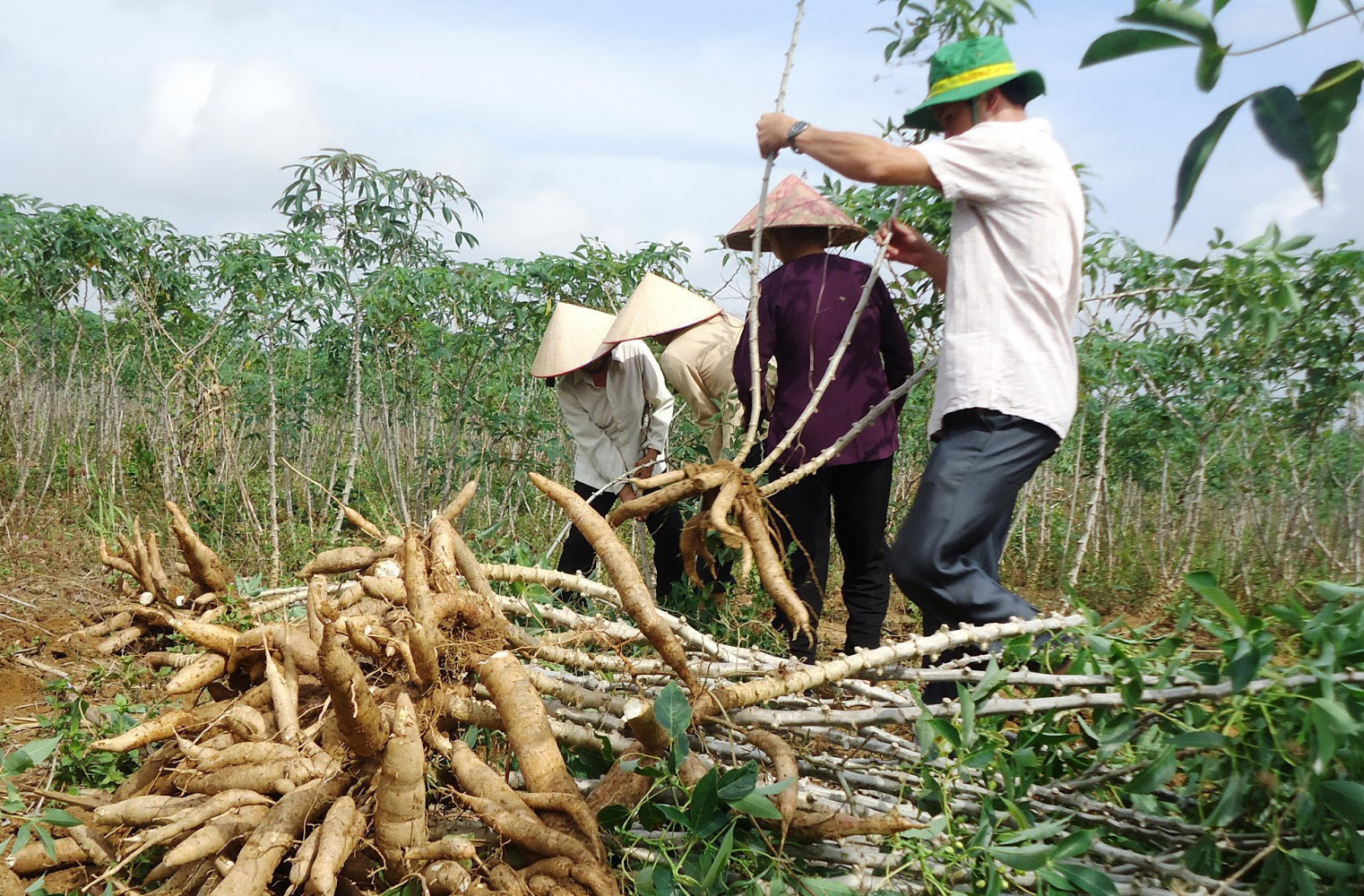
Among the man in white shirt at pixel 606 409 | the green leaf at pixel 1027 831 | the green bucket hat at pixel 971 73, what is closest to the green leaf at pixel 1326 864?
the green leaf at pixel 1027 831

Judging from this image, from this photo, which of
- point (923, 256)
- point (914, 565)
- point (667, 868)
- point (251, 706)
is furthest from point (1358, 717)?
point (251, 706)

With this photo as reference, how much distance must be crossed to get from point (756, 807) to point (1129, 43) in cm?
105

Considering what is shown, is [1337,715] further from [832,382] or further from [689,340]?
[689,340]

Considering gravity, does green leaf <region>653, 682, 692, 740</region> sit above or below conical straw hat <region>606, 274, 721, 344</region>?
below

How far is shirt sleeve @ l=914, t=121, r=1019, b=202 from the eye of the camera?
1946 mm

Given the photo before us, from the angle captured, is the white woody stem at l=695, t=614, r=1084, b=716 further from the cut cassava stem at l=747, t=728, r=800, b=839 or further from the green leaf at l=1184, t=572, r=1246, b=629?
the green leaf at l=1184, t=572, r=1246, b=629

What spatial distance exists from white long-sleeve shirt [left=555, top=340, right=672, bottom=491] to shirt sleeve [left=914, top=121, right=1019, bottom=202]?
188cm

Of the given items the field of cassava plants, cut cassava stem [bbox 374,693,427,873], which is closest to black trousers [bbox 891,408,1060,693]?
the field of cassava plants

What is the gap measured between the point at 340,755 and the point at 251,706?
10.7 inches

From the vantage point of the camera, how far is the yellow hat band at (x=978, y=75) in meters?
2.04

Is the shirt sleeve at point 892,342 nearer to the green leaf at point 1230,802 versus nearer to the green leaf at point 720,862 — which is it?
the green leaf at point 1230,802

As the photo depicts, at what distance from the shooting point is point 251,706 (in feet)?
5.82

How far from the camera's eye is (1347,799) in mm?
1230

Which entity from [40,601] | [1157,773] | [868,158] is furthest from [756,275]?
[40,601]
